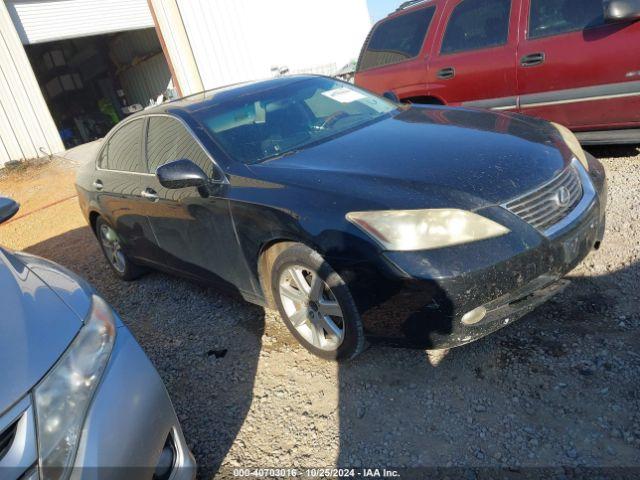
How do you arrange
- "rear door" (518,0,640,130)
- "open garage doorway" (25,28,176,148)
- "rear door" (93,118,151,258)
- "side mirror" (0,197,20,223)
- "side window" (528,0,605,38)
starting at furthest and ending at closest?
1. "open garage doorway" (25,28,176,148)
2. "side window" (528,0,605,38)
3. "rear door" (518,0,640,130)
4. "rear door" (93,118,151,258)
5. "side mirror" (0,197,20,223)

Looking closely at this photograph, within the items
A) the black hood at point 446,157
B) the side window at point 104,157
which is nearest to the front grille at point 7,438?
the black hood at point 446,157

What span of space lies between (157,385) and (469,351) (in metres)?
1.63

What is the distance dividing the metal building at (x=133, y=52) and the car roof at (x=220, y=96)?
9274 mm

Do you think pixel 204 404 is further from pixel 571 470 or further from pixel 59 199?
pixel 59 199

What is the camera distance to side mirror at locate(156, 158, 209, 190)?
9.12 ft

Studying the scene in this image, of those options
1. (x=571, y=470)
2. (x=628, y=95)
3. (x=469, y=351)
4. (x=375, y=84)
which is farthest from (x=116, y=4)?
(x=571, y=470)

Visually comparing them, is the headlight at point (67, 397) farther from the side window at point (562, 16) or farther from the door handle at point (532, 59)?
the side window at point (562, 16)

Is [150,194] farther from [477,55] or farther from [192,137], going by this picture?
[477,55]

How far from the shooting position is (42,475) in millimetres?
1357

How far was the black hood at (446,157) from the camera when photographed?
233 cm

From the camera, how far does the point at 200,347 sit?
324 cm

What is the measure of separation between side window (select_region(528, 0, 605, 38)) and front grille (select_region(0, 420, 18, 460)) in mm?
4869

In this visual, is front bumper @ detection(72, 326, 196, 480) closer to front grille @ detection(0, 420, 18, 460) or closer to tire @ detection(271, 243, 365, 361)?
front grille @ detection(0, 420, 18, 460)

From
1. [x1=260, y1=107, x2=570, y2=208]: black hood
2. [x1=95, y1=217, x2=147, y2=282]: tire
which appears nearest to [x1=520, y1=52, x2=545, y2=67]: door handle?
[x1=260, y1=107, x2=570, y2=208]: black hood
